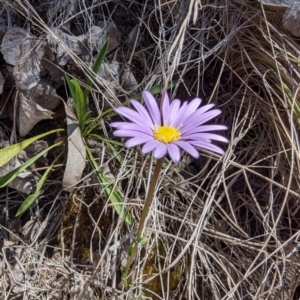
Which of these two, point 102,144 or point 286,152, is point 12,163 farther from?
point 286,152

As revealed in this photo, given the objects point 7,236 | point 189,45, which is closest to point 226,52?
point 189,45

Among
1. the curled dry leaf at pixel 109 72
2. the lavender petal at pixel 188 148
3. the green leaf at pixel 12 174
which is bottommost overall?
the green leaf at pixel 12 174

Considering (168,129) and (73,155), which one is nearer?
(168,129)

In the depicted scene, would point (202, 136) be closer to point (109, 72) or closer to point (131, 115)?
point (131, 115)

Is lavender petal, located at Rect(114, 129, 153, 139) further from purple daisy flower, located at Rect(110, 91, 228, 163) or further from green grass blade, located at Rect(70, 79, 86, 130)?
green grass blade, located at Rect(70, 79, 86, 130)

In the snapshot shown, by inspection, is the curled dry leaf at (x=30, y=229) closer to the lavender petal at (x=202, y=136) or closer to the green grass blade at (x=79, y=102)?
the green grass blade at (x=79, y=102)

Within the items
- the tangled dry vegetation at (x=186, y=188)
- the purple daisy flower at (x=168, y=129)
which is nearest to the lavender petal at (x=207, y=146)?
the purple daisy flower at (x=168, y=129)

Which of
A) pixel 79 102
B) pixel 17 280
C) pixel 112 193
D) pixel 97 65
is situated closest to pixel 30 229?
pixel 17 280
